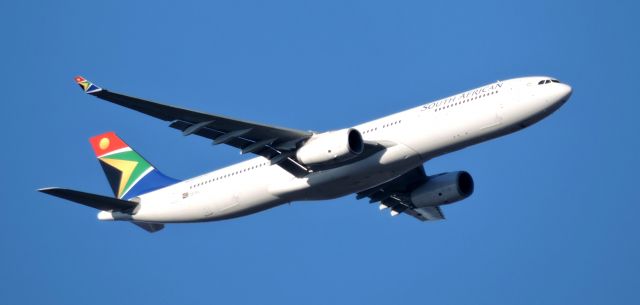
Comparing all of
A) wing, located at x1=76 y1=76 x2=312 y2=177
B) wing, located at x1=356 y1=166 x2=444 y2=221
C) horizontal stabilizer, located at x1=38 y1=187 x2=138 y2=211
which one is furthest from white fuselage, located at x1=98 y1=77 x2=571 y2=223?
wing, located at x1=356 y1=166 x2=444 y2=221

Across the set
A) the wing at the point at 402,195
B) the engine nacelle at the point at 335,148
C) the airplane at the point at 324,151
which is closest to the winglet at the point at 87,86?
the airplane at the point at 324,151

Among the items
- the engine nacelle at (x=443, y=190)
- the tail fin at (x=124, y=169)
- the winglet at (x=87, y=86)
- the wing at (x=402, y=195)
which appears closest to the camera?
the winglet at (x=87, y=86)

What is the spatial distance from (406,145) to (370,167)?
1.72 metres

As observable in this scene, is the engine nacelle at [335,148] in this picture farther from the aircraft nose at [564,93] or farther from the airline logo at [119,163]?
the airline logo at [119,163]

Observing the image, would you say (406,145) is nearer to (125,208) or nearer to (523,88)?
(523,88)

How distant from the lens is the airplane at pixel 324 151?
135 feet

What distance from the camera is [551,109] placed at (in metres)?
41.2

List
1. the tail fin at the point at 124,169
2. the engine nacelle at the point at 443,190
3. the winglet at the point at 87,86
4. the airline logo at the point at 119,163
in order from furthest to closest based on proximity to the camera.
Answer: the airline logo at the point at 119,163
the tail fin at the point at 124,169
the engine nacelle at the point at 443,190
the winglet at the point at 87,86

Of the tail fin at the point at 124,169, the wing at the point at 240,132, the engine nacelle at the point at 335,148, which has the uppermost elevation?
the tail fin at the point at 124,169

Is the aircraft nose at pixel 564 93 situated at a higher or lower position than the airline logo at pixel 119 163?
lower

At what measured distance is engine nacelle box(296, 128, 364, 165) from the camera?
1622 inches

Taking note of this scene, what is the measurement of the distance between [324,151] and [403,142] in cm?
324

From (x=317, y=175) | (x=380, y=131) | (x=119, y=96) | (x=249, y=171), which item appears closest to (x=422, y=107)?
(x=380, y=131)

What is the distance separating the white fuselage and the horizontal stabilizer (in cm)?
422
